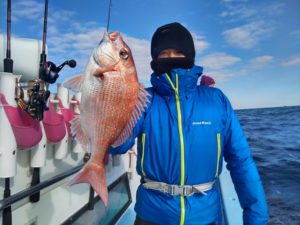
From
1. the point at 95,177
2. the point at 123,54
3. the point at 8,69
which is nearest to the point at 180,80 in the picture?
the point at 123,54

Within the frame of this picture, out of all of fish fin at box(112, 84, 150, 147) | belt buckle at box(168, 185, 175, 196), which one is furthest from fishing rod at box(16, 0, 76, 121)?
belt buckle at box(168, 185, 175, 196)

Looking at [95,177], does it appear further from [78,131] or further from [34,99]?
[34,99]

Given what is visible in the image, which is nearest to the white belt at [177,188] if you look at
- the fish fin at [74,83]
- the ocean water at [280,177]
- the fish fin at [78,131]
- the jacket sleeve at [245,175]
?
the jacket sleeve at [245,175]

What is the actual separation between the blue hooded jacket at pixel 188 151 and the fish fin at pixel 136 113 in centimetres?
26

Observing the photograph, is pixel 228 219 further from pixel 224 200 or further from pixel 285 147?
pixel 285 147

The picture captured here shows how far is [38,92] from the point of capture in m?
2.28

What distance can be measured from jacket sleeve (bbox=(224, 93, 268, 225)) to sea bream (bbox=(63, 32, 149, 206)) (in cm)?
76

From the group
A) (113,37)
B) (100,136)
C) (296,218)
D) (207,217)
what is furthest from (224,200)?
(296,218)

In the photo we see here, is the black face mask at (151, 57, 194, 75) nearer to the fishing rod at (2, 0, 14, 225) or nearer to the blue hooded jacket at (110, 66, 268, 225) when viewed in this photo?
the blue hooded jacket at (110, 66, 268, 225)

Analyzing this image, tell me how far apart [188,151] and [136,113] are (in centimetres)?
54

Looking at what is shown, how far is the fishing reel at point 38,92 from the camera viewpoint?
7.36 ft

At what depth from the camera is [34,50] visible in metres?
2.56

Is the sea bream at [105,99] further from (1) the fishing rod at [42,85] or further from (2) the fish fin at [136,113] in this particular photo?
(1) the fishing rod at [42,85]

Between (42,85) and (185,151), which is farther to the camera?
(42,85)
